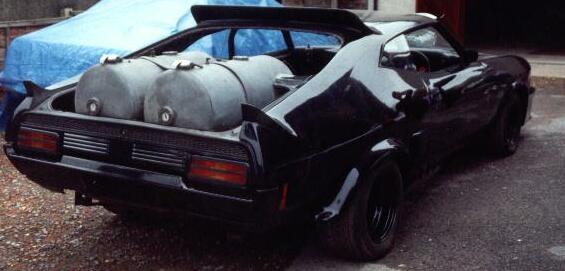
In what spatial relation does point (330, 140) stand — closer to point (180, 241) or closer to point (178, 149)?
point (178, 149)

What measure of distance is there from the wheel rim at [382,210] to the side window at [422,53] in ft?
2.41

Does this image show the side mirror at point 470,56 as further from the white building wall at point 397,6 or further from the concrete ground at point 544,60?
Result: the white building wall at point 397,6

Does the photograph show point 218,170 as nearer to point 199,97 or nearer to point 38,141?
point 199,97

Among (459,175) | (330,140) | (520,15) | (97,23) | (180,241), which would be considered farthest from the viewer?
(520,15)

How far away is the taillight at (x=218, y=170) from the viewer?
301 cm

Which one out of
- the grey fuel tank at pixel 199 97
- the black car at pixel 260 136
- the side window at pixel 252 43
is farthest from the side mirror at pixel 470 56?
the grey fuel tank at pixel 199 97

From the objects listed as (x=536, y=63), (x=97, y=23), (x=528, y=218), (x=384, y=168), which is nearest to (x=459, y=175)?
(x=528, y=218)

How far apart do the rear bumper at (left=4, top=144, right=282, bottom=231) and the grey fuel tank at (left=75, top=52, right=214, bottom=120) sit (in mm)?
280

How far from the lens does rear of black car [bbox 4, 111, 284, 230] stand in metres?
3.04

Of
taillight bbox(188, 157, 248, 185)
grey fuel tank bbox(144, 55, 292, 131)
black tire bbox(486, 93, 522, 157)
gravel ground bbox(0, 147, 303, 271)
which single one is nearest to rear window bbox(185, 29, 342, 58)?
black tire bbox(486, 93, 522, 157)

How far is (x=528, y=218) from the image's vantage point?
4.45 m

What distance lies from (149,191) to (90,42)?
3.50 meters

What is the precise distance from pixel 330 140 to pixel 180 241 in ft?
4.14

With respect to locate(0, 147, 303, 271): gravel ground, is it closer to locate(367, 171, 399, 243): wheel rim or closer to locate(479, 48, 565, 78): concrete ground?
locate(367, 171, 399, 243): wheel rim
